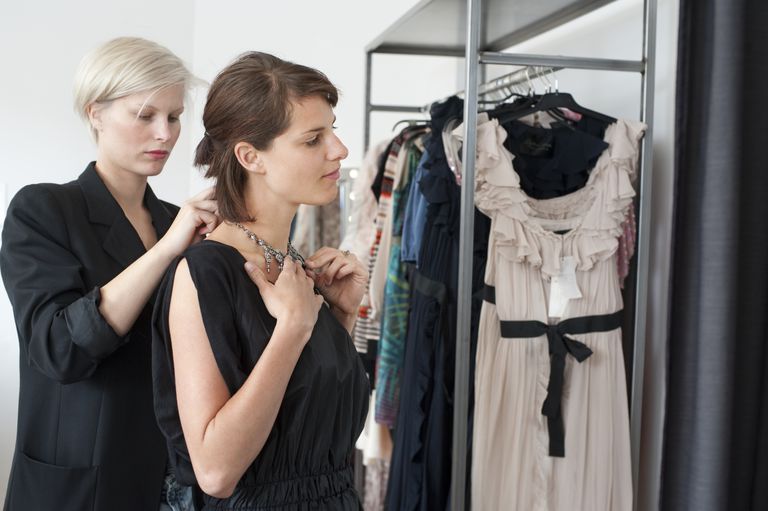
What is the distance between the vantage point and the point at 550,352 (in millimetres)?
2262

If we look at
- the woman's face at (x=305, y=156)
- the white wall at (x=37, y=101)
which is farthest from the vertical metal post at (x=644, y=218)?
the white wall at (x=37, y=101)

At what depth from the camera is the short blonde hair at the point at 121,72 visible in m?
1.46

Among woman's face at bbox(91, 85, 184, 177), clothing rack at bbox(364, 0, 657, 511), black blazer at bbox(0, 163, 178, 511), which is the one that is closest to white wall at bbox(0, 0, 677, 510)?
clothing rack at bbox(364, 0, 657, 511)

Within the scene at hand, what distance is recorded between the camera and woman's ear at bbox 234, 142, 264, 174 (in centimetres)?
131

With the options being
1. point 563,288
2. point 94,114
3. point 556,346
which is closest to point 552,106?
point 563,288

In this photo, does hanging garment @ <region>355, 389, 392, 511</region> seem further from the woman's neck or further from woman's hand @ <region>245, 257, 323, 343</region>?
woman's hand @ <region>245, 257, 323, 343</region>

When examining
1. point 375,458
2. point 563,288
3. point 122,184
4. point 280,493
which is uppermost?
point 122,184

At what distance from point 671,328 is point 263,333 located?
1.01m

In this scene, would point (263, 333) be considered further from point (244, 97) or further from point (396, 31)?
point (396, 31)

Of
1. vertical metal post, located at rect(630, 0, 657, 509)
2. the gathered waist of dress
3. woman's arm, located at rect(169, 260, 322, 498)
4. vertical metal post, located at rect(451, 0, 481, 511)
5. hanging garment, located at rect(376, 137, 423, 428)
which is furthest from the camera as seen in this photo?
hanging garment, located at rect(376, 137, 423, 428)

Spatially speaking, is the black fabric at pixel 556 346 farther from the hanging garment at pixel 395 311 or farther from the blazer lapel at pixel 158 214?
the blazer lapel at pixel 158 214

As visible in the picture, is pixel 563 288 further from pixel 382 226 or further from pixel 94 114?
pixel 94 114

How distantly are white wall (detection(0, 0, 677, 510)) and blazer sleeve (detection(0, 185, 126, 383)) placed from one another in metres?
0.83

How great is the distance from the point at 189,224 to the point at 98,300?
189 millimetres
